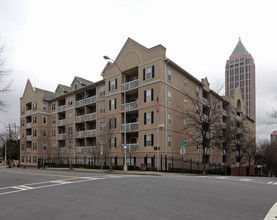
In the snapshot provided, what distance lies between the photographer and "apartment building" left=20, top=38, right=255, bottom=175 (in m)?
29.3

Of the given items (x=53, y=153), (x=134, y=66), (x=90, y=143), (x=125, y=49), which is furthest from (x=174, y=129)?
(x=53, y=153)

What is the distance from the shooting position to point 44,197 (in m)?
9.63

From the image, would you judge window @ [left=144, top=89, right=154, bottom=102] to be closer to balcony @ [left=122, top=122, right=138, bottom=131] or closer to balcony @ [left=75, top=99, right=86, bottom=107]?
balcony @ [left=122, top=122, right=138, bottom=131]

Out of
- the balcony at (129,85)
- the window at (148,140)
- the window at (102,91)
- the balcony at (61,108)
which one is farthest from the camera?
the balcony at (61,108)

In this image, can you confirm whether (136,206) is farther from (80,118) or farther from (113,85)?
(80,118)

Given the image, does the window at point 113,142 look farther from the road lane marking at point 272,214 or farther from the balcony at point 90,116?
the road lane marking at point 272,214

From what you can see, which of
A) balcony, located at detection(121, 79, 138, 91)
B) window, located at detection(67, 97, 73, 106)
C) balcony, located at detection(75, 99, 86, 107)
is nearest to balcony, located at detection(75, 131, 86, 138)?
balcony, located at detection(75, 99, 86, 107)

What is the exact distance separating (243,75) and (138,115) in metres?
111

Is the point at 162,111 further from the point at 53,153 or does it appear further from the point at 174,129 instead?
the point at 53,153

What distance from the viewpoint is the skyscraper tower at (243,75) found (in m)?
124

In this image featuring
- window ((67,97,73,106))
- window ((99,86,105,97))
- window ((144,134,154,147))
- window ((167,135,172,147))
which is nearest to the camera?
window ((144,134,154,147))

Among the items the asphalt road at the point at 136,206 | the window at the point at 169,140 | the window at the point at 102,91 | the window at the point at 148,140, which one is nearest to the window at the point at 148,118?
the window at the point at 148,140

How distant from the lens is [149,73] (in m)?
30.4

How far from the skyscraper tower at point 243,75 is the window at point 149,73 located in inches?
4003
